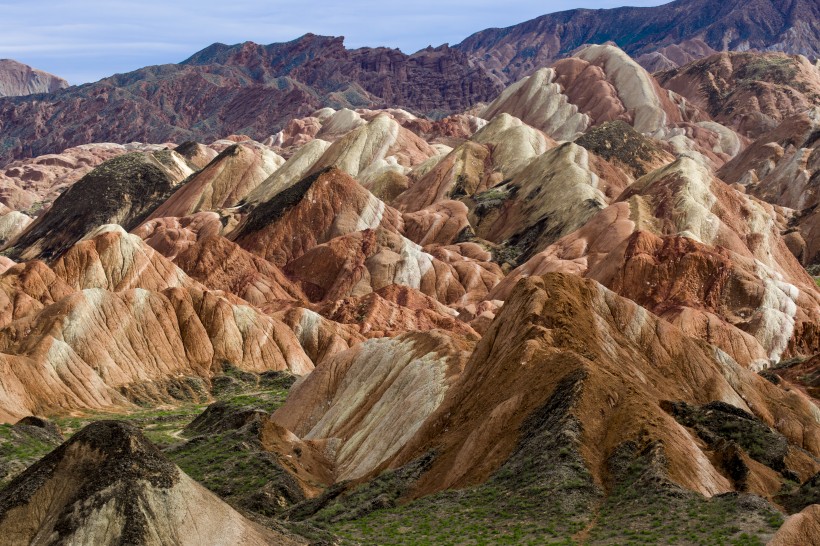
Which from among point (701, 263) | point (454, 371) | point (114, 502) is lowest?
point (701, 263)

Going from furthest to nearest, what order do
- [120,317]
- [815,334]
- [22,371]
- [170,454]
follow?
[815,334] → [120,317] → [22,371] → [170,454]

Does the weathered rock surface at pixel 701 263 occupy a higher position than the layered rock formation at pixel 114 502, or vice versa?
the layered rock formation at pixel 114 502

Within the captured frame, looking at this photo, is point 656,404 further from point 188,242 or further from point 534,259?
point 188,242

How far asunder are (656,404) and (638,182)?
125 metres

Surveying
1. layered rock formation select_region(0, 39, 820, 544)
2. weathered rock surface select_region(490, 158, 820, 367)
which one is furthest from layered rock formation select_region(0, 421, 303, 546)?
weathered rock surface select_region(490, 158, 820, 367)

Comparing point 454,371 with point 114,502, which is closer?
point 114,502

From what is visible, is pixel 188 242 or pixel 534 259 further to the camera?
pixel 188 242

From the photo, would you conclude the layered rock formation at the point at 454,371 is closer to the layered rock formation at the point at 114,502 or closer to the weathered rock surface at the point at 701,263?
the layered rock formation at the point at 114,502

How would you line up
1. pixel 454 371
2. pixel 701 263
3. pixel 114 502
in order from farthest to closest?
pixel 701 263
pixel 454 371
pixel 114 502

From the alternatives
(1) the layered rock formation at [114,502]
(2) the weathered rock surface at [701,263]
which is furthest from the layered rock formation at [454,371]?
(2) the weathered rock surface at [701,263]

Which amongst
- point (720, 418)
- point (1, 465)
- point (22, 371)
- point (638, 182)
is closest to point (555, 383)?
point (720, 418)

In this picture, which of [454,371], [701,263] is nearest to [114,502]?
[454,371]

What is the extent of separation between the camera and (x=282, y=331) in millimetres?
129500

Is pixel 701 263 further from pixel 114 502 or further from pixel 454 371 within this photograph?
pixel 114 502
